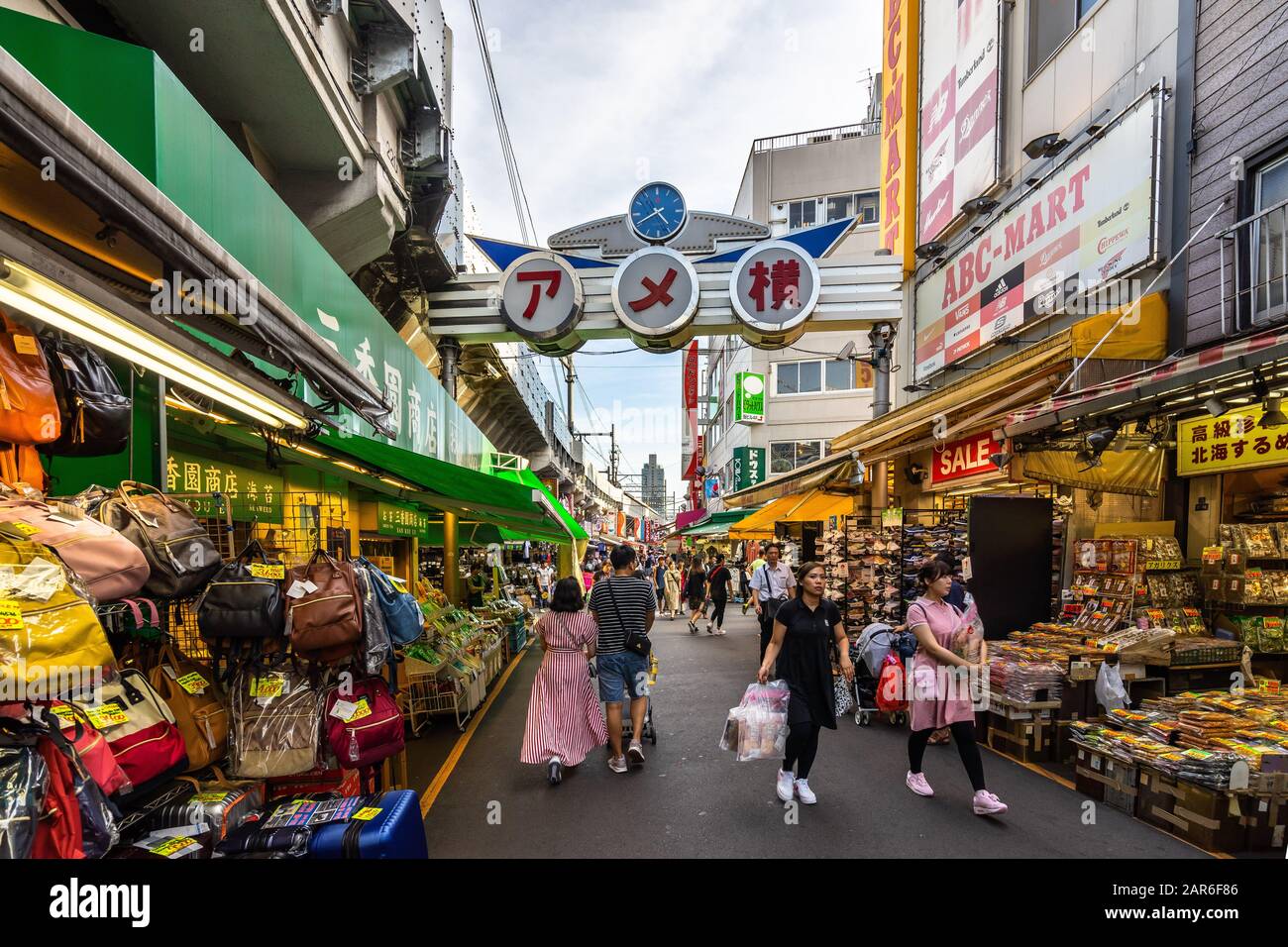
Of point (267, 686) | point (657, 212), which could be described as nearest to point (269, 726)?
point (267, 686)

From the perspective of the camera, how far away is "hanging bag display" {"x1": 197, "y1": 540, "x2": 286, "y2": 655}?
124 inches

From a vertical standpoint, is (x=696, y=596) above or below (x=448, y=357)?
below

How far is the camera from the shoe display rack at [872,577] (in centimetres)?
850

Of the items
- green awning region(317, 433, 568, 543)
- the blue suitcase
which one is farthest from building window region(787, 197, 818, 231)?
the blue suitcase

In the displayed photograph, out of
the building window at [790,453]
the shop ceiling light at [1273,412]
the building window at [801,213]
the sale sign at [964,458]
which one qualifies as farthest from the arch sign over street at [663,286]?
the building window at [801,213]

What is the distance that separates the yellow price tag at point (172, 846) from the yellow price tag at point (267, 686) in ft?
2.33

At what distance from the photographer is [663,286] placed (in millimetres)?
10758

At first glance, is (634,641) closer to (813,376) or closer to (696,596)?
(696,596)

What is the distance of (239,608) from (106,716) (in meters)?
0.73

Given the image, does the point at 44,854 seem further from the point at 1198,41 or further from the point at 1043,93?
the point at 1043,93

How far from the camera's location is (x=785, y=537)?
60.0ft

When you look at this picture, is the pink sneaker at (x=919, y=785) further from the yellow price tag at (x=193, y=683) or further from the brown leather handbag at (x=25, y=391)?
the brown leather handbag at (x=25, y=391)

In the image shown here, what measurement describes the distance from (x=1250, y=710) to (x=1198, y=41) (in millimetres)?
6746
